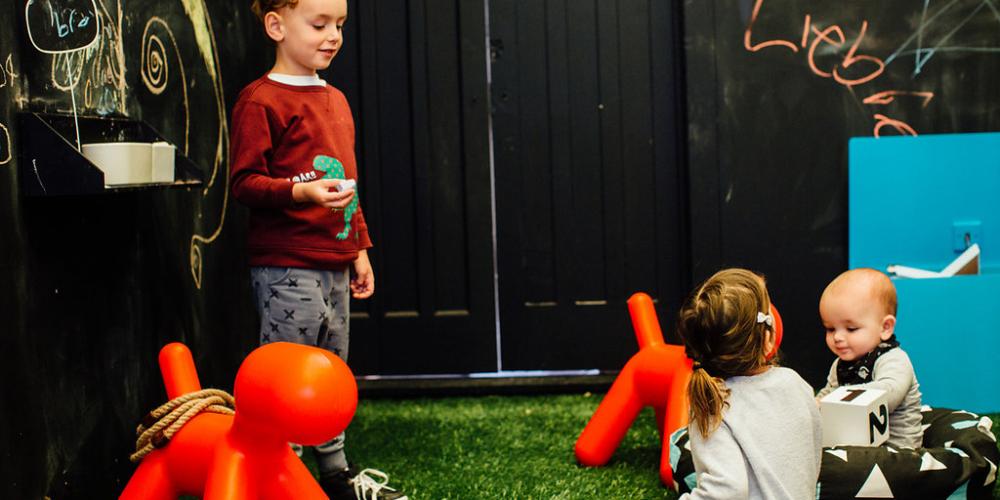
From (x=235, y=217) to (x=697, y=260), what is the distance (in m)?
1.47

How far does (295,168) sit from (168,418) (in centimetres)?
62

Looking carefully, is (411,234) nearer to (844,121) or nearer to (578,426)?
(578,426)

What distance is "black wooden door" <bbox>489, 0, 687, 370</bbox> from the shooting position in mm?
3473

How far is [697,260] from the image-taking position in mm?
3389

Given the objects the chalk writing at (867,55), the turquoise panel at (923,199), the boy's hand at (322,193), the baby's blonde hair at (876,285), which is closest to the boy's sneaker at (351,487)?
the boy's hand at (322,193)

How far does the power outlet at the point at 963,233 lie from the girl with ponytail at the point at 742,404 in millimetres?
1728

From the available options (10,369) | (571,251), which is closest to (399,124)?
(571,251)

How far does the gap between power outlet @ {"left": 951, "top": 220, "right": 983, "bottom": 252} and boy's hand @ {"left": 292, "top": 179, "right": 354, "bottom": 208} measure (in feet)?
6.60

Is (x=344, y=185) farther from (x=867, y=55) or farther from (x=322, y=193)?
(x=867, y=55)

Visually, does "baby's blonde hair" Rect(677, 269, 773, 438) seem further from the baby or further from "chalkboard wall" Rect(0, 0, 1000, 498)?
"chalkboard wall" Rect(0, 0, 1000, 498)

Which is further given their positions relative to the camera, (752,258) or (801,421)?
(752,258)

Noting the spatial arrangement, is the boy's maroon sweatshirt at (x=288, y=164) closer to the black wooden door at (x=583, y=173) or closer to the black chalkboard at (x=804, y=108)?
the black wooden door at (x=583, y=173)

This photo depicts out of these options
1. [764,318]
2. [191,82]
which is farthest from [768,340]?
[191,82]

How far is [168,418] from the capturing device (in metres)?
1.80
